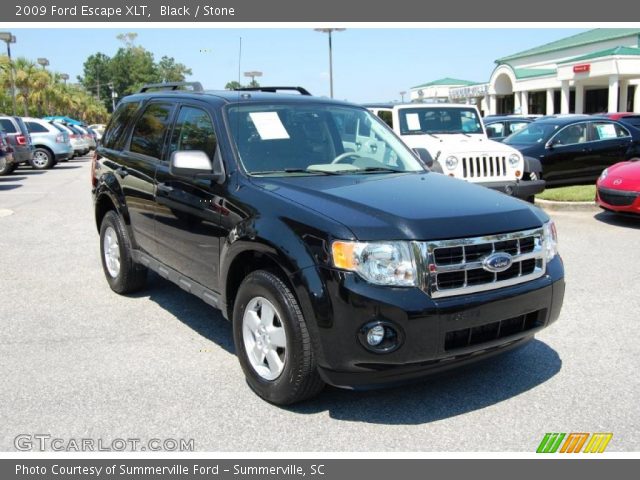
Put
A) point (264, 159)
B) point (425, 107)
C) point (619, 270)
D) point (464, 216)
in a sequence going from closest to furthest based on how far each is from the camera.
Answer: point (464, 216)
point (264, 159)
point (619, 270)
point (425, 107)

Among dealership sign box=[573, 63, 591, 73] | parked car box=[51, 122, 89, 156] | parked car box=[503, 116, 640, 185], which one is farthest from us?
dealership sign box=[573, 63, 591, 73]

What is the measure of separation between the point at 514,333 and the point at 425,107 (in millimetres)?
9017

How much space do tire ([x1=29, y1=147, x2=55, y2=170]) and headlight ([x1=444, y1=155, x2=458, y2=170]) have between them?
18.6 metres

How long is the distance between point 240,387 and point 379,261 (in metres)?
1.43

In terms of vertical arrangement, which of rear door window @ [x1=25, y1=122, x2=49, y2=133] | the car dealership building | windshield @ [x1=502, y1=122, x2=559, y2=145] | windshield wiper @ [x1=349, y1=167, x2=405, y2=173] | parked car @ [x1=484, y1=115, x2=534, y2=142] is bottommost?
windshield wiper @ [x1=349, y1=167, x2=405, y2=173]

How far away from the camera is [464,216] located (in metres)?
3.62

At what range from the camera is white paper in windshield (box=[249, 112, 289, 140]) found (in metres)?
4.59

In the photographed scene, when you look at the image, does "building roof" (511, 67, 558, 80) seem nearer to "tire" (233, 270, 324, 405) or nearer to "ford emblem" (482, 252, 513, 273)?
"ford emblem" (482, 252, 513, 273)

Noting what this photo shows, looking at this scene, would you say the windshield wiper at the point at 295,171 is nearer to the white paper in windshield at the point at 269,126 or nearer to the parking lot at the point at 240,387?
the white paper in windshield at the point at 269,126

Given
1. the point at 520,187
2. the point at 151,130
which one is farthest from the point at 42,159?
the point at 151,130

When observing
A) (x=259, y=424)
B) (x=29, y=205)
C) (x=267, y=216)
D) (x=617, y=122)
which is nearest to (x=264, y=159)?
(x=267, y=216)

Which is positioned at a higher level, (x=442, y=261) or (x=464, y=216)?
(x=464, y=216)

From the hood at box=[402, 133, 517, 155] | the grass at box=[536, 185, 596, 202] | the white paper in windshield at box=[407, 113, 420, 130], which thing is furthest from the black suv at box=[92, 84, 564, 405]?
the grass at box=[536, 185, 596, 202]
